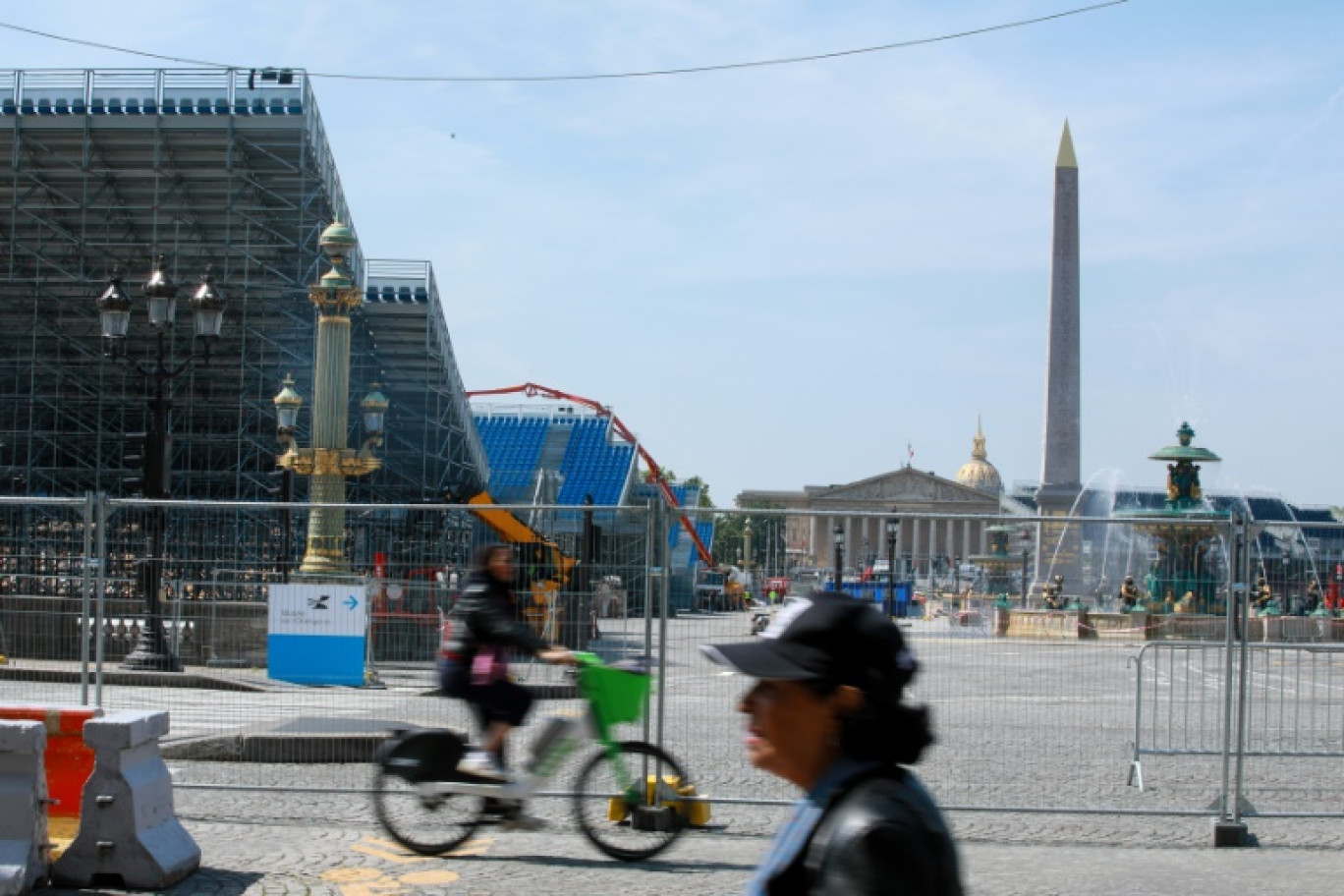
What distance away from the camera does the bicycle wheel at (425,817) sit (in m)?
8.73

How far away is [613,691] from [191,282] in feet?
108

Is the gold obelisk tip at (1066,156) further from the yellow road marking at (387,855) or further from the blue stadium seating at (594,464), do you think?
the yellow road marking at (387,855)

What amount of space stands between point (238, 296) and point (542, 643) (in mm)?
31109

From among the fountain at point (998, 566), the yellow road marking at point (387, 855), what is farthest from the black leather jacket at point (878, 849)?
the fountain at point (998, 566)

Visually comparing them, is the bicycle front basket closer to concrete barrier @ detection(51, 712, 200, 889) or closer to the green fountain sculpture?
concrete barrier @ detection(51, 712, 200, 889)

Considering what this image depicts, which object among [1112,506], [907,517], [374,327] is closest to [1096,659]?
[907,517]

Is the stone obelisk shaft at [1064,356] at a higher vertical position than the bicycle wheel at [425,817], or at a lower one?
higher

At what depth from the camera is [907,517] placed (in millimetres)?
10484

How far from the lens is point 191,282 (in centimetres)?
3941

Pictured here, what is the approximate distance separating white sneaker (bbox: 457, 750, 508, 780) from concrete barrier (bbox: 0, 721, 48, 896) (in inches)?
77.9

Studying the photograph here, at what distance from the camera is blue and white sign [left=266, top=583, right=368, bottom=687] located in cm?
1094

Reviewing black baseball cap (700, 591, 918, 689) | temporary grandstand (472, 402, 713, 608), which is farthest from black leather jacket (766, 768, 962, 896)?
temporary grandstand (472, 402, 713, 608)

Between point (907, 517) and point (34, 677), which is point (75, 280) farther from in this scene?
point (907, 517)

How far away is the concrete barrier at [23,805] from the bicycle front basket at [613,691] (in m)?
2.58
